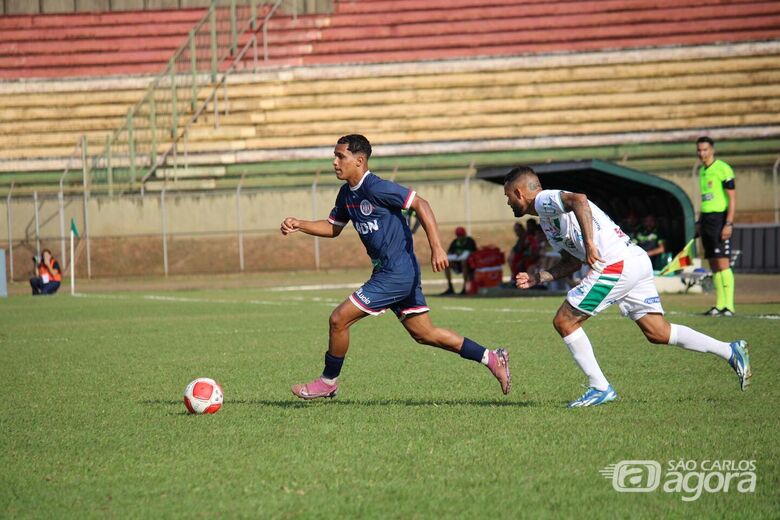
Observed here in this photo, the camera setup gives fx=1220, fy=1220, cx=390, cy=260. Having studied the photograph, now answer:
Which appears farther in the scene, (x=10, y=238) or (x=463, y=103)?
(x=463, y=103)

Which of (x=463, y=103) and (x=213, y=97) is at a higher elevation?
(x=213, y=97)

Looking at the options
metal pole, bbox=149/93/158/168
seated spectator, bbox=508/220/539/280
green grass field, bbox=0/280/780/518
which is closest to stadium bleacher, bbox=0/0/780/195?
metal pole, bbox=149/93/158/168

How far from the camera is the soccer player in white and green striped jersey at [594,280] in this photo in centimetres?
806

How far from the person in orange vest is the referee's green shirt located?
17215 millimetres

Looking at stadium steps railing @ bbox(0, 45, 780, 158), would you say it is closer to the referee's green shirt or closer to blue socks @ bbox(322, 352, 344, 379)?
the referee's green shirt

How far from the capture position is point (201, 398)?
8.19 m

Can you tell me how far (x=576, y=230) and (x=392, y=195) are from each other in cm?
131

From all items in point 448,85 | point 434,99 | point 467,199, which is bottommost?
point 467,199

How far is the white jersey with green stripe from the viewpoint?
8062 mm

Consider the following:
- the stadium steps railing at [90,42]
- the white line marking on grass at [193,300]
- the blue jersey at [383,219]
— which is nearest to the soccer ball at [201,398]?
the blue jersey at [383,219]

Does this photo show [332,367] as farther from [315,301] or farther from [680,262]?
[680,262]

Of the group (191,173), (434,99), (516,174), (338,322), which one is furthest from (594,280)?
(434,99)

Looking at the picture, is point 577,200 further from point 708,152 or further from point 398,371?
point 708,152

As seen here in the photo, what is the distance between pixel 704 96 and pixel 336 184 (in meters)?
11.3
